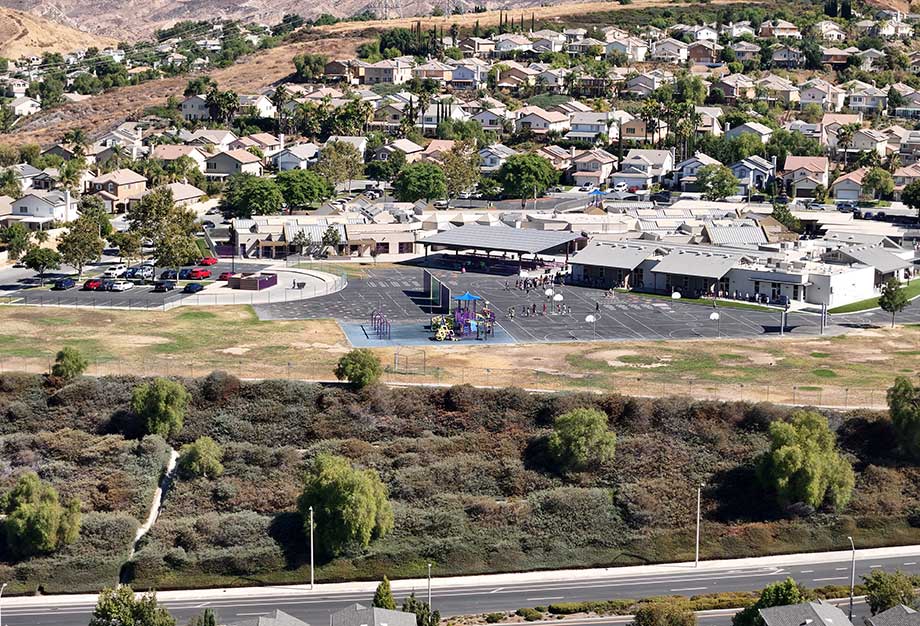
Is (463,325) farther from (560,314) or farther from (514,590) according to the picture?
(514,590)

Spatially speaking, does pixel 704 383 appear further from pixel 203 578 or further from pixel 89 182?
pixel 89 182

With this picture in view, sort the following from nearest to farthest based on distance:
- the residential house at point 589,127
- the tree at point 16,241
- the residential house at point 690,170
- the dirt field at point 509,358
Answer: the dirt field at point 509,358, the tree at point 16,241, the residential house at point 690,170, the residential house at point 589,127

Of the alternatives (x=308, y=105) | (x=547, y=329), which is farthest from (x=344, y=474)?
(x=308, y=105)

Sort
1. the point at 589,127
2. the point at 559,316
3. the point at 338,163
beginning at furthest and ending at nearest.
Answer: the point at 589,127 < the point at 338,163 < the point at 559,316

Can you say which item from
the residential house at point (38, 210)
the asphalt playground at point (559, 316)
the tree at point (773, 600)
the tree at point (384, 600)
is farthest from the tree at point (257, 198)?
the tree at point (773, 600)

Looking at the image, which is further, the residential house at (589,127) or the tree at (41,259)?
the residential house at (589,127)

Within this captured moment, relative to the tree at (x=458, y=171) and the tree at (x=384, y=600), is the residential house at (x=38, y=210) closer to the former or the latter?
the tree at (x=458, y=171)

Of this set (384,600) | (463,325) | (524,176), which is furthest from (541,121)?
(384,600)
